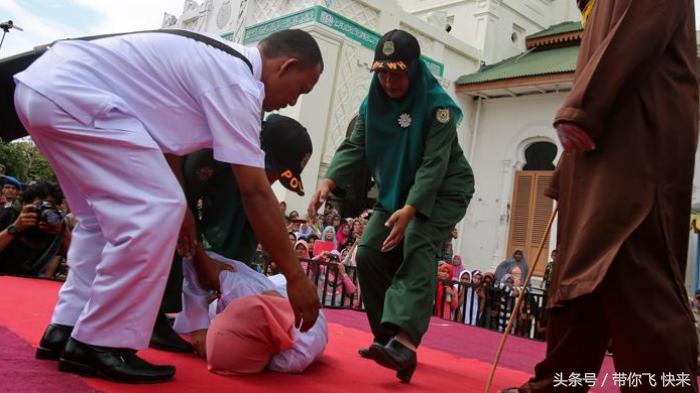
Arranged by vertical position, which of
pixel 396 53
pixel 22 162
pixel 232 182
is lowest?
pixel 232 182

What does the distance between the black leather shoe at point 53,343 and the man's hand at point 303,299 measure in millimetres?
803

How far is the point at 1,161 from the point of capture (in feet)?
88.1

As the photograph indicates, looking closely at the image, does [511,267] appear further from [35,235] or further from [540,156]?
[35,235]

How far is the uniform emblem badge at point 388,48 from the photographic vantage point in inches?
101

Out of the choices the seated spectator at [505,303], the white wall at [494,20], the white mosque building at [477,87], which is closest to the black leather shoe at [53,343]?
the seated spectator at [505,303]

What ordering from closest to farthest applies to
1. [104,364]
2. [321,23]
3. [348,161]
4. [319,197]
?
[104,364], [319,197], [348,161], [321,23]

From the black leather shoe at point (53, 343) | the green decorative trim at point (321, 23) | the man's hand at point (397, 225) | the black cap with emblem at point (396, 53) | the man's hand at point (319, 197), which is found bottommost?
the black leather shoe at point (53, 343)

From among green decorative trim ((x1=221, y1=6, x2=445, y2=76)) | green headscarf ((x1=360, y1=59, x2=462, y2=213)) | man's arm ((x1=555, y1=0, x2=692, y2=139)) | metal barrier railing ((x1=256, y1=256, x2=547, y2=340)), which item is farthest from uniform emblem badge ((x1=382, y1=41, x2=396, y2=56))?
green decorative trim ((x1=221, y1=6, x2=445, y2=76))

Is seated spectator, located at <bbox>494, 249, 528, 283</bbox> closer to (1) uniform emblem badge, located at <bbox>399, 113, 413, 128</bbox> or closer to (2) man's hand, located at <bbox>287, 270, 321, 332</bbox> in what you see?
(1) uniform emblem badge, located at <bbox>399, 113, 413, 128</bbox>

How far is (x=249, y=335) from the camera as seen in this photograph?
203 cm

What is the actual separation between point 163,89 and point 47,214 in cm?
292

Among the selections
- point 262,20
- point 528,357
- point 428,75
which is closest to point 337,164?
point 428,75

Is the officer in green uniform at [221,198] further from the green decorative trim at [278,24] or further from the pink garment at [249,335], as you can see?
the green decorative trim at [278,24]

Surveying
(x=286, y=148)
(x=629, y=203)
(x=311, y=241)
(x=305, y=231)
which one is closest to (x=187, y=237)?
(x=286, y=148)
